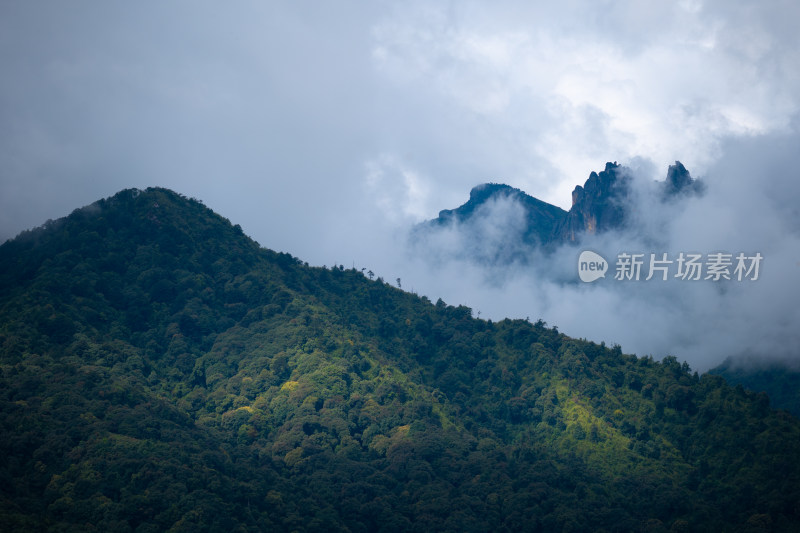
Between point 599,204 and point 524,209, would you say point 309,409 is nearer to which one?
point 599,204

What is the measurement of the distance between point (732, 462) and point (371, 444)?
1297 inches

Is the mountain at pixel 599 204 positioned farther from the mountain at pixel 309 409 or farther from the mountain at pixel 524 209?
the mountain at pixel 309 409

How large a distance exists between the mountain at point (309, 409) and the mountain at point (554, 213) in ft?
114

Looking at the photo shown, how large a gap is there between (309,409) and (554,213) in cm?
8310

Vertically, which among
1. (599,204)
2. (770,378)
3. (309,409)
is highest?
(599,204)

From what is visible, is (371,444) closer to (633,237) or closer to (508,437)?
(508,437)

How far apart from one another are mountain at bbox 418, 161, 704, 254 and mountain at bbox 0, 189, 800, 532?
114 ft

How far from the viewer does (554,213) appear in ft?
515

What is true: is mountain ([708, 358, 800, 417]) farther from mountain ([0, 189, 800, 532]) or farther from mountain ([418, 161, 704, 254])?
mountain ([418, 161, 704, 254])

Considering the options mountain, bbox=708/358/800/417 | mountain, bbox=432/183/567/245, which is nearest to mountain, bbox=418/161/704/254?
mountain, bbox=432/183/567/245

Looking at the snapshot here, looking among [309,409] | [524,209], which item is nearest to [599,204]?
[524,209]

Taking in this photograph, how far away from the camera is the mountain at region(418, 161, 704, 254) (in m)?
131

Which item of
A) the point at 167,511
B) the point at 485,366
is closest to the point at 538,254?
the point at 485,366

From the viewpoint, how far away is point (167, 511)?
62.1m
